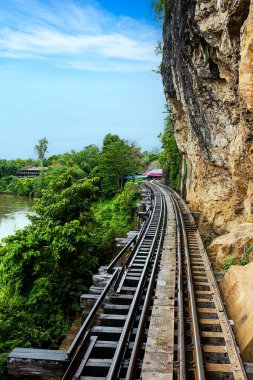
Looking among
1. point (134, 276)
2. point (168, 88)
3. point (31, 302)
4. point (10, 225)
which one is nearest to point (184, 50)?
point (168, 88)

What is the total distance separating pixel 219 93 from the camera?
13344 mm

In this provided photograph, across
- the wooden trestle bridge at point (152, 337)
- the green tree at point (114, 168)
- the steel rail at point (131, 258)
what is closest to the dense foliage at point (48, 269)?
the steel rail at point (131, 258)

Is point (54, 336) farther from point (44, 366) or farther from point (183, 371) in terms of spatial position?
point (183, 371)

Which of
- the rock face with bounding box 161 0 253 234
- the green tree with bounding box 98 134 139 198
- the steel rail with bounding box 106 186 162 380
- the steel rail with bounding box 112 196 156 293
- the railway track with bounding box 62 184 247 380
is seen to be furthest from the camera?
the green tree with bounding box 98 134 139 198

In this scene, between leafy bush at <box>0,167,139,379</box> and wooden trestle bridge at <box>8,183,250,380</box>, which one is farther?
leafy bush at <box>0,167,139,379</box>

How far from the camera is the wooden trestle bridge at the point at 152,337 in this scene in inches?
198

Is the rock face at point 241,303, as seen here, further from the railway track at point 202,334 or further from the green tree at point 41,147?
the green tree at point 41,147

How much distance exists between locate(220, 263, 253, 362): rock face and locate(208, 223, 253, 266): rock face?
2.38 meters

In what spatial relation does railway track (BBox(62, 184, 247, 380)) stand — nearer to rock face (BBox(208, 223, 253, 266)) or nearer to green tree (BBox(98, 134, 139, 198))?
rock face (BBox(208, 223, 253, 266))

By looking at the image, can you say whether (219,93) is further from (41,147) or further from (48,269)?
(41,147)

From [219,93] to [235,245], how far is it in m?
6.62

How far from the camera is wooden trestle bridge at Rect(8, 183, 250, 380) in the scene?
16.5 feet

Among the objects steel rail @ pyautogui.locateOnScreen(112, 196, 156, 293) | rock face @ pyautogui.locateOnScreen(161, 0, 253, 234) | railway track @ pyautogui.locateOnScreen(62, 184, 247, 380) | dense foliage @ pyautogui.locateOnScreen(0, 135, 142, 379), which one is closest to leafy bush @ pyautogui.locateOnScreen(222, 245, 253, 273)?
railway track @ pyautogui.locateOnScreen(62, 184, 247, 380)

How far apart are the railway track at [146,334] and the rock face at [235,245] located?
165 centimetres
